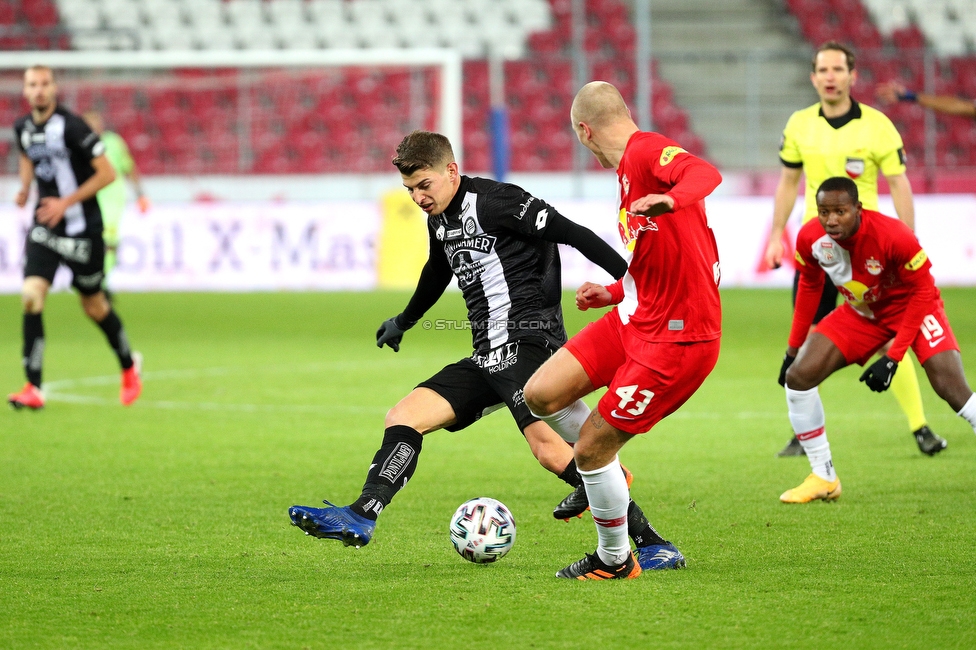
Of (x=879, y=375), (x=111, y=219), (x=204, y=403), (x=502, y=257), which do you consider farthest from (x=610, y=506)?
(x=111, y=219)

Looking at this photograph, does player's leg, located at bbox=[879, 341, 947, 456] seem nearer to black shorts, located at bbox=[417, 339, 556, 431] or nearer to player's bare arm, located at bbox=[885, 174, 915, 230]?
player's bare arm, located at bbox=[885, 174, 915, 230]

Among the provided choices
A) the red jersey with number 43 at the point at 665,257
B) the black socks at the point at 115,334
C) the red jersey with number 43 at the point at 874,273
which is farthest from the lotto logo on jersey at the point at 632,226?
the black socks at the point at 115,334

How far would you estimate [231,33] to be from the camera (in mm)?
26031

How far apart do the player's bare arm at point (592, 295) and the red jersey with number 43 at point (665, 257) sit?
0.42 ft

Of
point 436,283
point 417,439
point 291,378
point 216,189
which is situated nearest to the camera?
point 417,439

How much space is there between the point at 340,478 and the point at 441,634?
2989 millimetres

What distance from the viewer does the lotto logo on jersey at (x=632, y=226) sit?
4.61 meters

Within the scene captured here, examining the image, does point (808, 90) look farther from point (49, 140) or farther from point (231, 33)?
point (49, 140)

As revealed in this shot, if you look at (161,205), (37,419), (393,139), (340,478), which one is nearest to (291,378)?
(37,419)

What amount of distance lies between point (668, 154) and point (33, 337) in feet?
20.7

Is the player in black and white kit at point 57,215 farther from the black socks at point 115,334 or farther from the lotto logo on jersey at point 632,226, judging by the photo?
the lotto logo on jersey at point 632,226

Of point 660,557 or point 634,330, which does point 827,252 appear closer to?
point 634,330

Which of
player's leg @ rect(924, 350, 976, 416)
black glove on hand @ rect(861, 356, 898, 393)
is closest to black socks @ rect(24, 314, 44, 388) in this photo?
black glove on hand @ rect(861, 356, 898, 393)

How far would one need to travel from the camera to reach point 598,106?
4.70 meters
